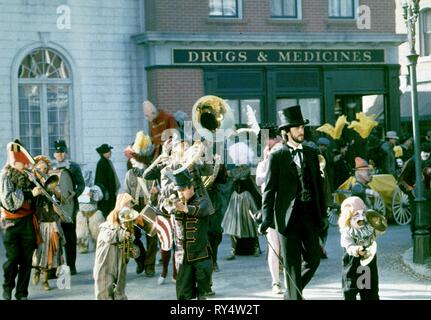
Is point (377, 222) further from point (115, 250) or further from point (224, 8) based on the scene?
point (224, 8)

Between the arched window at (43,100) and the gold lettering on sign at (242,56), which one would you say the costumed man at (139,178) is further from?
the gold lettering on sign at (242,56)

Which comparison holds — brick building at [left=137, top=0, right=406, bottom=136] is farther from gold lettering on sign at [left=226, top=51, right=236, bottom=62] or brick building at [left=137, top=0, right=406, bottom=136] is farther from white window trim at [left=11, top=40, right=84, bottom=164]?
white window trim at [left=11, top=40, right=84, bottom=164]

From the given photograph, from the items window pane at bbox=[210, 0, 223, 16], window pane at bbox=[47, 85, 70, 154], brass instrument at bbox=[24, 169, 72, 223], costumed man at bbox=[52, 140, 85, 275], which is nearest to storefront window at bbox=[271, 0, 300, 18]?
window pane at bbox=[210, 0, 223, 16]

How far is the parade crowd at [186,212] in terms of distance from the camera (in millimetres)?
8922

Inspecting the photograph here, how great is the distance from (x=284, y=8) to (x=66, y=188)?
35.0ft

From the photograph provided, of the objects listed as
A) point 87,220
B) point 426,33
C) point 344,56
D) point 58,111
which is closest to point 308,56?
point 344,56

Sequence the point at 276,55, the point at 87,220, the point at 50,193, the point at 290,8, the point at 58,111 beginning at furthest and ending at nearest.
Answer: the point at 290,8 < the point at 276,55 < the point at 58,111 < the point at 87,220 < the point at 50,193

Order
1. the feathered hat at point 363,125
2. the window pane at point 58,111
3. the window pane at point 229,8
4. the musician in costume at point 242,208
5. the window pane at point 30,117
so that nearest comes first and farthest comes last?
1. the musician in costume at point 242,208
2. the feathered hat at point 363,125
3. the window pane at point 30,117
4. the window pane at point 58,111
5. the window pane at point 229,8

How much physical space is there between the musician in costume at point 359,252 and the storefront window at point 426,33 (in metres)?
21.4

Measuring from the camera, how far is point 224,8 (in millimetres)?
21328

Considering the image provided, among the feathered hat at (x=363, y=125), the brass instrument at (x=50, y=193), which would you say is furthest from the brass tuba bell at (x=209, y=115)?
the feathered hat at (x=363, y=125)

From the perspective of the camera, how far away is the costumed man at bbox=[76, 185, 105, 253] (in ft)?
50.1
